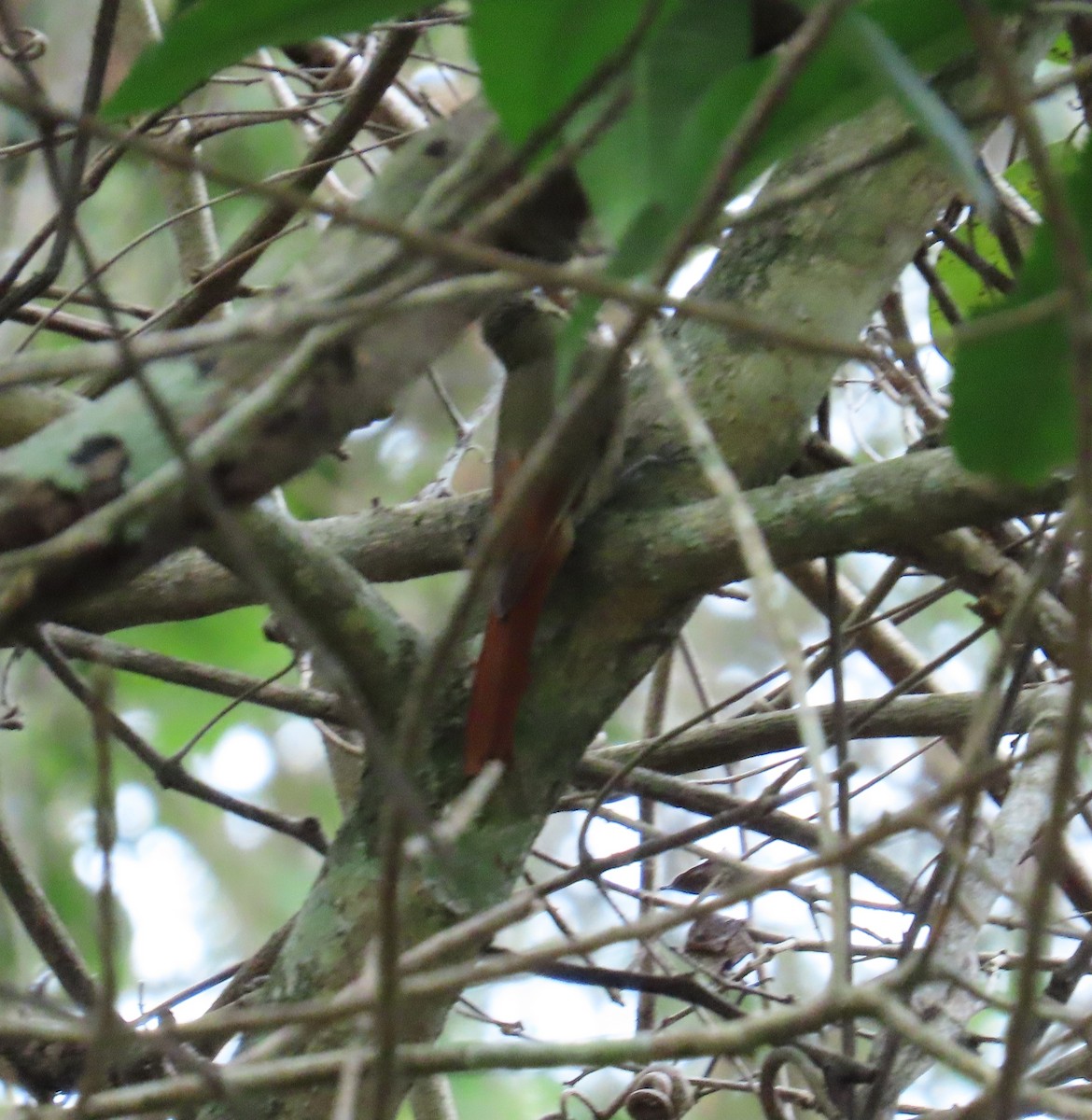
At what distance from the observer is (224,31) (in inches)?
28.7

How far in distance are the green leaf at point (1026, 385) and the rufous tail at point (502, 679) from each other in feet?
2.16

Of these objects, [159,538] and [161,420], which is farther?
[159,538]

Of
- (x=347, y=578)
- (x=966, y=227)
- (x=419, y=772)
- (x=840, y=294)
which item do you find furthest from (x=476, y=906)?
(x=966, y=227)

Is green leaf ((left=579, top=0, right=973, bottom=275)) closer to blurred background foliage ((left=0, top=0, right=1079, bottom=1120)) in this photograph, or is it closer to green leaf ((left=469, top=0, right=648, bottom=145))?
green leaf ((left=469, top=0, right=648, bottom=145))

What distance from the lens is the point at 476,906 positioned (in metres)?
1.28

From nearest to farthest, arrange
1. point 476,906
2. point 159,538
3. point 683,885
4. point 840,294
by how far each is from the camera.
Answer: point 159,538 < point 476,906 < point 840,294 < point 683,885

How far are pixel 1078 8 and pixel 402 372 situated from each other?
0.43m

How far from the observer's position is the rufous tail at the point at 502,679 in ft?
4.37

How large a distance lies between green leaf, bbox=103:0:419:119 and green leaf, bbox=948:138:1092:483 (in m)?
0.35

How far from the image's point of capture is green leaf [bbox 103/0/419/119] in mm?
720

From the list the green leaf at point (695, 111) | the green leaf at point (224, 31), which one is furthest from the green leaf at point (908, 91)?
the green leaf at point (224, 31)

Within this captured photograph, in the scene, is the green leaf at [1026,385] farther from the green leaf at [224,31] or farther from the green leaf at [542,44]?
the green leaf at [224,31]

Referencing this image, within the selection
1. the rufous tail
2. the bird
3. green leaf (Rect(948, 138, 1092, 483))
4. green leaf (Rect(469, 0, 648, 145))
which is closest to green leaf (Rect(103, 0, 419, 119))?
green leaf (Rect(469, 0, 648, 145))

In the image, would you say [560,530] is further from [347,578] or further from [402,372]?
[402,372]
